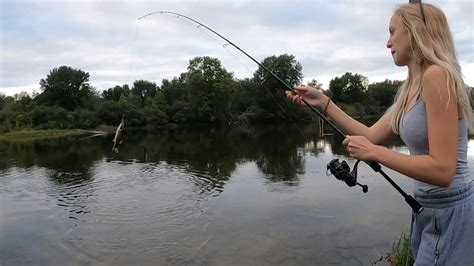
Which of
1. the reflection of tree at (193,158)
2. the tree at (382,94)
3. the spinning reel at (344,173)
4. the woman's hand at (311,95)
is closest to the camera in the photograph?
the spinning reel at (344,173)

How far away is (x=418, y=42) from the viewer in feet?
6.12

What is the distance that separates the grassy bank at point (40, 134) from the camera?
48.8 m

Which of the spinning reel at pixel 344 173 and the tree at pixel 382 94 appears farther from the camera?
the tree at pixel 382 94

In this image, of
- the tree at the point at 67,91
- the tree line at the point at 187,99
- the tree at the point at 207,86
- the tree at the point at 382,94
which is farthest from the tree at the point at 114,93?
the tree at the point at 382,94

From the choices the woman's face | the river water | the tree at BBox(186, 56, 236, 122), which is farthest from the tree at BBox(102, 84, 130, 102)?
the woman's face

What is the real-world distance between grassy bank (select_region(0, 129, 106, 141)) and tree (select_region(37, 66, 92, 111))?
1078 centimetres

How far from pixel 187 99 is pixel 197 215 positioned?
197 ft

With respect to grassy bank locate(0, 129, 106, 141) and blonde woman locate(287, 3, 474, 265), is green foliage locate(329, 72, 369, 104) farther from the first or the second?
blonde woman locate(287, 3, 474, 265)

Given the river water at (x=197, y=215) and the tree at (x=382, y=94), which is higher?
the tree at (x=382, y=94)

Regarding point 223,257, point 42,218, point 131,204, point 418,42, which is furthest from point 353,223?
point 418,42

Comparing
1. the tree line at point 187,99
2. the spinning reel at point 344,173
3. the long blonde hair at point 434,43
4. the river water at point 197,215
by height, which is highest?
the tree line at point 187,99

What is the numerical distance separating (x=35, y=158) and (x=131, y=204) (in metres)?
16.9

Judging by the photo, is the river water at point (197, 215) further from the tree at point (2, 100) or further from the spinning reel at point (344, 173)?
the tree at point (2, 100)

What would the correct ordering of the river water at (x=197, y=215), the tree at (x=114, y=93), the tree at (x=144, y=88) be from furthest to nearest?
the tree at (x=144, y=88)
the tree at (x=114, y=93)
the river water at (x=197, y=215)
